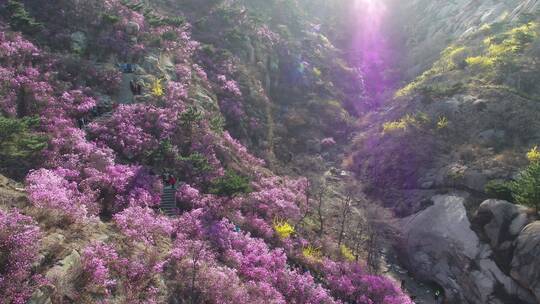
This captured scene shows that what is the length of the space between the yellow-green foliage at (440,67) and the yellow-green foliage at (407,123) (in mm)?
7572

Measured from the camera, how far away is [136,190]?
80.5 ft

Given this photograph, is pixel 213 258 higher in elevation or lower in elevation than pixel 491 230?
lower

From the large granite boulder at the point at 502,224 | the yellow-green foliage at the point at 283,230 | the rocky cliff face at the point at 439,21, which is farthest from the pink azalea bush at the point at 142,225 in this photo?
the rocky cliff face at the point at 439,21

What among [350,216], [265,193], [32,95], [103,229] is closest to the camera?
[103,229]

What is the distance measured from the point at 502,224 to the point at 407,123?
15.8 meters

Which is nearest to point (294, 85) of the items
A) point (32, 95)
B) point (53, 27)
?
point (53, 27)

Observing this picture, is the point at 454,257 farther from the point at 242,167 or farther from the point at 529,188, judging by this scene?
the point at 242,167

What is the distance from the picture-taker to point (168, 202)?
85.5 feet

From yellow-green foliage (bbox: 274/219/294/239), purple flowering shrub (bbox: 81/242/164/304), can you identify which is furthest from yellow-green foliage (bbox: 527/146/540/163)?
purple flowering shrub (bbox: 81/242/164/304)

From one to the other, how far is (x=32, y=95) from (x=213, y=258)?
15.9 meters

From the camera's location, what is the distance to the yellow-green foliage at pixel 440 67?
163 ft

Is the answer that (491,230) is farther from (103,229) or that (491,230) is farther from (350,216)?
(103,229)

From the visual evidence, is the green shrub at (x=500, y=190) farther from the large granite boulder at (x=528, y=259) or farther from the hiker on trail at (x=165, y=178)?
the hiker on trail at (x=165, y=178)

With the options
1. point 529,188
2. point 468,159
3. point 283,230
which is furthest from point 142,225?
point 468,159
